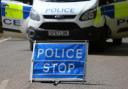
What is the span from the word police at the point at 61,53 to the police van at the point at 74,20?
4700 mm

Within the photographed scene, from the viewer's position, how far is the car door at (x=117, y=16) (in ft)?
49.6

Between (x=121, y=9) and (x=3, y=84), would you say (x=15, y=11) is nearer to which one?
(x=121, y=9)

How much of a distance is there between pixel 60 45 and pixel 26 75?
1.60 m

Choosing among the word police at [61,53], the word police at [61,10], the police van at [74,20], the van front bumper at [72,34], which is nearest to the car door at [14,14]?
the police van at [74,20]

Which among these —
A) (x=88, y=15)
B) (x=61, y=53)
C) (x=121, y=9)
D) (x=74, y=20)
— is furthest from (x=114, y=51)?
(x=61, y=53)

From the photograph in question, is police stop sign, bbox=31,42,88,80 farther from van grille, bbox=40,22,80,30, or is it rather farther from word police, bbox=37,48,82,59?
van grille, bbox=40,22,80,30

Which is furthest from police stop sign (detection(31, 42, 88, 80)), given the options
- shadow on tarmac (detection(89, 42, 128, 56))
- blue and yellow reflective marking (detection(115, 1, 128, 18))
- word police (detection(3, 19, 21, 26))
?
word police (detection(3, 19, 21, 26))

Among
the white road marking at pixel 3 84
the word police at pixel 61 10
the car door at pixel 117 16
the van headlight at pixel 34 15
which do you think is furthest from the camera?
the car door at pixel 117 16

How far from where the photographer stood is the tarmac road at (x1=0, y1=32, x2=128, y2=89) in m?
9.80

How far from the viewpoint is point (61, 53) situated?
970 centimetres

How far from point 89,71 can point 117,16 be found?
3961 millimetres

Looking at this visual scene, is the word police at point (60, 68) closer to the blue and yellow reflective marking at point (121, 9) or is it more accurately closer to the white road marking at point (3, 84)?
the white road marking at point (3, 84)

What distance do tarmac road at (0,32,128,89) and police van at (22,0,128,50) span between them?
587mm

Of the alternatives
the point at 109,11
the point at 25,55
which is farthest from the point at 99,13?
the point at 25,55
